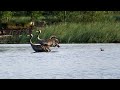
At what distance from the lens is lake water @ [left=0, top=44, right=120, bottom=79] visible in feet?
33.3

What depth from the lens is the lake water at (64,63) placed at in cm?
1014

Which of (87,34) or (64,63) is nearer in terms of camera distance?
(64,63)

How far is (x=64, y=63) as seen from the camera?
12664 mm

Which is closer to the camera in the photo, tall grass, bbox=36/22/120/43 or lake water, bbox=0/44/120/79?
lake water, bbox=0/44/120/79

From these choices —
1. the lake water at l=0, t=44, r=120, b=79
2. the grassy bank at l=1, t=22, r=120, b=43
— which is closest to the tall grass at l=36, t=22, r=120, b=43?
the grassy bank at l=1, t=22, r=120, b=43

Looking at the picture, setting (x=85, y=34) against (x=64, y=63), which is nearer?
(x=64, y=63)

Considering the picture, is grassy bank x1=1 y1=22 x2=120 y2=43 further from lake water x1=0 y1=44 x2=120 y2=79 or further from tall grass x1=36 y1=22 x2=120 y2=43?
lake water x1=0 y1=44 x2=120 y2=79

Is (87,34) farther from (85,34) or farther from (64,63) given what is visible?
(64,63)

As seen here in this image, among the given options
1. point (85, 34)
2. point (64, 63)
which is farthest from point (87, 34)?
point (64, 63)

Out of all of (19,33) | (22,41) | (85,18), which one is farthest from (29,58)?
(85,18)

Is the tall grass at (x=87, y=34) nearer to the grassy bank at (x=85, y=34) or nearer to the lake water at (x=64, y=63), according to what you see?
the grassy bank at (x=85, y=34)

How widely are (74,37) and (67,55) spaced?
3816 millimetres

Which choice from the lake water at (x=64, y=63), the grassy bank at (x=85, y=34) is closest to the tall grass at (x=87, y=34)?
the grassy bank at (x=85, y=34)

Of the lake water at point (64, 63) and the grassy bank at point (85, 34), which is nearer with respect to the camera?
the lake water at point (64, 63)
